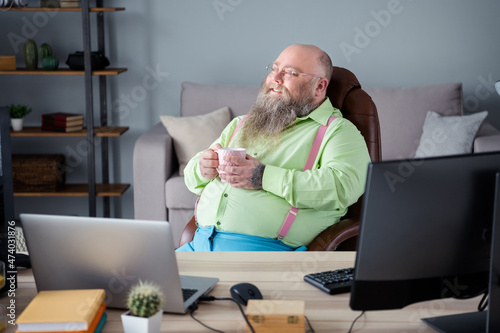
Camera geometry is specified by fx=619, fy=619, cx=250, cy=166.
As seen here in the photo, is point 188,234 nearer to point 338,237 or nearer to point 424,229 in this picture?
point 338,237

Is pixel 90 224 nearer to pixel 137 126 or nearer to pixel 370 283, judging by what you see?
pixel 370 283

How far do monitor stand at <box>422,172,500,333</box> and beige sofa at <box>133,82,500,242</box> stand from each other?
2.24m

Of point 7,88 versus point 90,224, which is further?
point 7,88

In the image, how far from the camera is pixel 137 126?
4242 mm

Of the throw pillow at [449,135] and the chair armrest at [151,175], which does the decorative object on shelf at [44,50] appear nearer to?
the chair armrest at [151,175]

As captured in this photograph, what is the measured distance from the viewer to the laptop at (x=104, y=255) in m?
1.24

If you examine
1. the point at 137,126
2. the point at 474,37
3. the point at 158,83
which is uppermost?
the point at 474,37

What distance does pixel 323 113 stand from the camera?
237cm

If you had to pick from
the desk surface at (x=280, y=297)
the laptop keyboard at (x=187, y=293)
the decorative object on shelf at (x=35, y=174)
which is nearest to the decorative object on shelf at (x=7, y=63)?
the decorative object on shelf at (x=35, y=174)

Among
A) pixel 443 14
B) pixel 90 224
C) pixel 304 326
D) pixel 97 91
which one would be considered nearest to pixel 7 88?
pixel 97 91

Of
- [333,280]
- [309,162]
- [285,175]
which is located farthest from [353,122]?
[333,280]

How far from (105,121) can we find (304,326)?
320 centimetres

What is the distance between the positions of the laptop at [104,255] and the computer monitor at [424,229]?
0.38m

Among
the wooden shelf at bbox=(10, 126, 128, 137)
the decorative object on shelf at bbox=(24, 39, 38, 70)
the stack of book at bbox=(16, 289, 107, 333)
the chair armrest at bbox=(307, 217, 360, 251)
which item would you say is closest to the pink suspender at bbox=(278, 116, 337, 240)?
the chair armrest at bbox=(307, 217, 360, 251)
